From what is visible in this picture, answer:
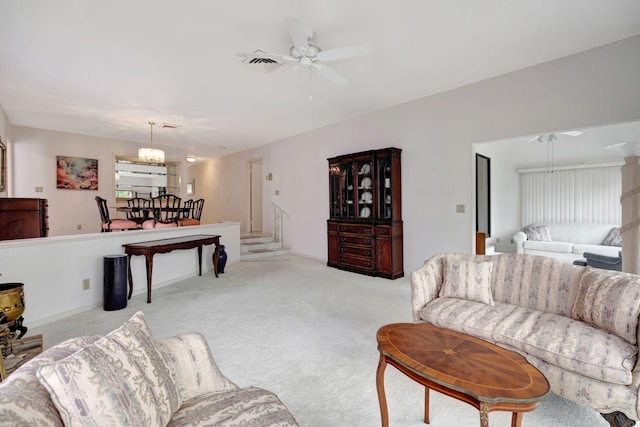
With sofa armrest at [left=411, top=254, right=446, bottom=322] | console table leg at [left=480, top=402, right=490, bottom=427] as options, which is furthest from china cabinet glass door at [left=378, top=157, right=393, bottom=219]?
console table leg at [left=480, top=402, right=490, bottom=427]

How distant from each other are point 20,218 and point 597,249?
8678mm

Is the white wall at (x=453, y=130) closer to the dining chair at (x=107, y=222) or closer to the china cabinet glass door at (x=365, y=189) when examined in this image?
the china cabinet glass door at (x=365, y=189)

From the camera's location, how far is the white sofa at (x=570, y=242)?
5.46 metres

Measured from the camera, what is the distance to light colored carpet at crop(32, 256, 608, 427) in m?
1.69

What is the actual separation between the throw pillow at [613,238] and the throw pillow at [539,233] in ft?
2.78

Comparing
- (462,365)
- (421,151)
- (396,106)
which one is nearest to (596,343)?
(462,365)

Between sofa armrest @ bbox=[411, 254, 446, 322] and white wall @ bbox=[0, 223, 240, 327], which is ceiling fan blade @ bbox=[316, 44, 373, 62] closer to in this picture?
sofa armrest @ bbox=[411, 254, 446, 322]

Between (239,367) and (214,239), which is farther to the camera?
(214,239)

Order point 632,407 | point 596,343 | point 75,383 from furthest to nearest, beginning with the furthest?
1. point 596,343
2. point 632,407
3. point 75,383

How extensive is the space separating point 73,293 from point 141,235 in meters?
1.02

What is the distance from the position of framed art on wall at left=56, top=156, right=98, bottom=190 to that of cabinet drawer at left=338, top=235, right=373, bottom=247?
19.6 feet

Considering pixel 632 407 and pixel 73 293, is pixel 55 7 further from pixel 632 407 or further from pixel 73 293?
pixel 632 407

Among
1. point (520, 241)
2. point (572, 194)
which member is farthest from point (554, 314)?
point (572, 194)

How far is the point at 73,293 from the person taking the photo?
10.6 feet
